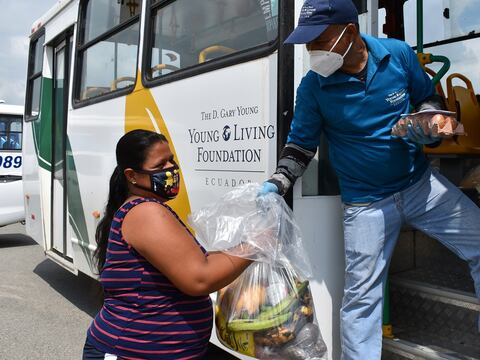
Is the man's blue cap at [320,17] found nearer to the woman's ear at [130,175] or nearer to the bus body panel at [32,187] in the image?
the woman's ear at [130,175]

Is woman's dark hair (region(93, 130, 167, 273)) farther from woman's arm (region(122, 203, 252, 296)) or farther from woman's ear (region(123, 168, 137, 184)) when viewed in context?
woman's arm (region(122, 203, 252, 296))

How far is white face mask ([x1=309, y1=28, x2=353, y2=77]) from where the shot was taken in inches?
79.6

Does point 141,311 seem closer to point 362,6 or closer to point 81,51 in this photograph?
point 362,6

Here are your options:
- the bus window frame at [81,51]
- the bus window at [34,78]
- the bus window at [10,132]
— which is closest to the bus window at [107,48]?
the bus window frame at [81,51]

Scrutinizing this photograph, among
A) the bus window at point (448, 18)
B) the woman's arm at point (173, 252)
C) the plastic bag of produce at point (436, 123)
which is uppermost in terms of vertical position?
the bus window at point (448, 18)

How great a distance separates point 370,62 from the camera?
2.05 m

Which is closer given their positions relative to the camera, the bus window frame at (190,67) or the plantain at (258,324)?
the plantain at (258,324)

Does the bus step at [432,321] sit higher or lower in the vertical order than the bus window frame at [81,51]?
lower

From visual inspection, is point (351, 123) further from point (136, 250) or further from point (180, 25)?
point (180, 25)

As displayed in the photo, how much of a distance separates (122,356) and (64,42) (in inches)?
169

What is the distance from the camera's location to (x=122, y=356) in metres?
1.61

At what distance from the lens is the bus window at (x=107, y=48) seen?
362cm

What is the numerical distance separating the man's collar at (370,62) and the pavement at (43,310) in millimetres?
1727

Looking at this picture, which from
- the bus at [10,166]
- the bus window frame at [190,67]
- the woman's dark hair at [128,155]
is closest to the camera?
the woman's dark hair at [128,155]
